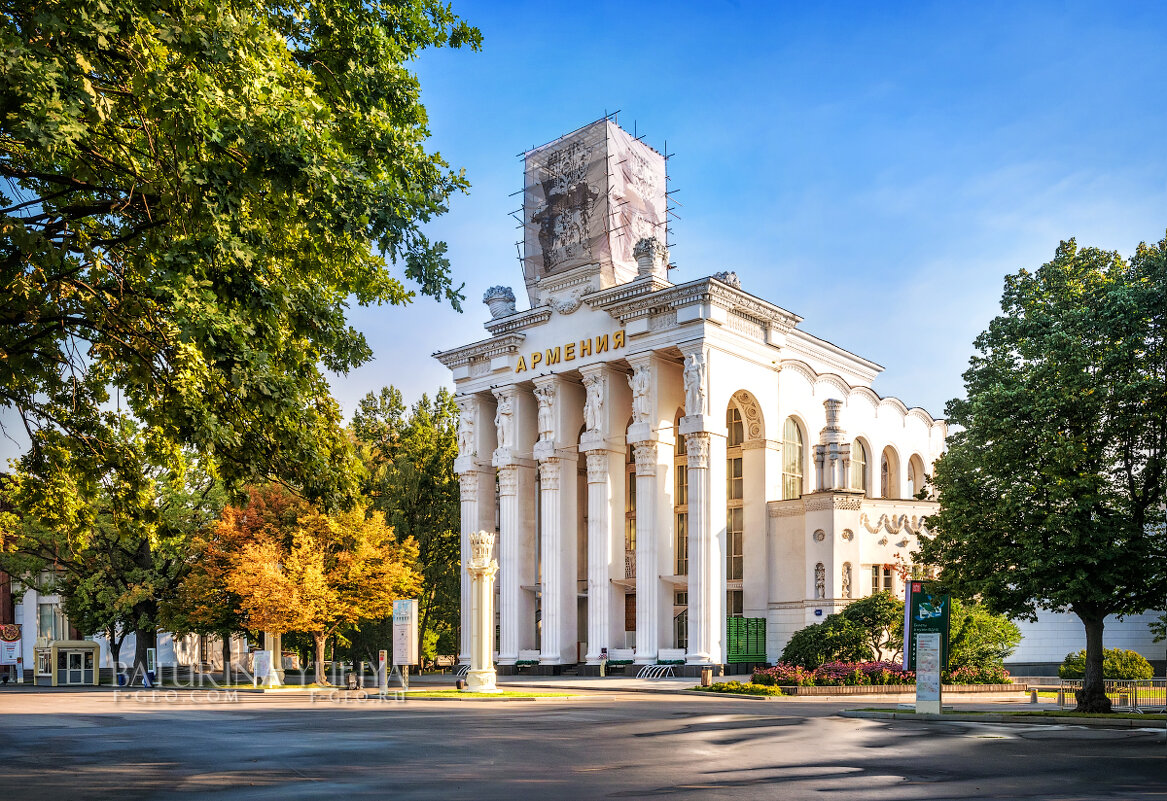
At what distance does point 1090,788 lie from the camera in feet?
43.4

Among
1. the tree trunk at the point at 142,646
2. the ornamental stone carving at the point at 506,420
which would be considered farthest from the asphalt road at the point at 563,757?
the ornamental stone carving at the point at 506,420

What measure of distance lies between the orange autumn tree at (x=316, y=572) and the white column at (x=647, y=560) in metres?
11.0

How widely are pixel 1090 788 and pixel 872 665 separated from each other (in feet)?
83.4

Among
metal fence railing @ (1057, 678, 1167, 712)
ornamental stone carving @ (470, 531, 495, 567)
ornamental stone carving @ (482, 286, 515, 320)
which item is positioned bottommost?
metal fence railing @ (1057, 678, 1167, 712)

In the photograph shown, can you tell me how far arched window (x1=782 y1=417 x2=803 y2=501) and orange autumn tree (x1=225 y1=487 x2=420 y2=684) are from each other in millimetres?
17926

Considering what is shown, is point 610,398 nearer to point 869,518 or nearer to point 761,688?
point 869,518

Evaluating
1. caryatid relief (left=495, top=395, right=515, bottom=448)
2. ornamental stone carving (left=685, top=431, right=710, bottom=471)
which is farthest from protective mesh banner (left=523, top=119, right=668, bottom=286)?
ornamental stone carving (left=685, top=431, right=710, bottom=471)

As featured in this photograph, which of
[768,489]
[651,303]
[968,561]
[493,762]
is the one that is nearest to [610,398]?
[651,303]

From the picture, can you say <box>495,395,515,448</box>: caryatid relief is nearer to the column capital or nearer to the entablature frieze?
the entablature frieze

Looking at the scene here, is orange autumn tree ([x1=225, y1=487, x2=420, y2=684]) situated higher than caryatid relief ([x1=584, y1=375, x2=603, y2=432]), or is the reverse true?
caryatid relief ([x1=584, y1=375, x2=603, y2=432])

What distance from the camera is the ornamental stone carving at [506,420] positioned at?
54.7 metres

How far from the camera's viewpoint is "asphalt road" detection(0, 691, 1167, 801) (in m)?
13.1

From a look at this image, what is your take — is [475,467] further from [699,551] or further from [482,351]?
[699,551]

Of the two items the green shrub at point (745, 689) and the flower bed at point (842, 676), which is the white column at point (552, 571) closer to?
the green shrub at point (745, 689)
